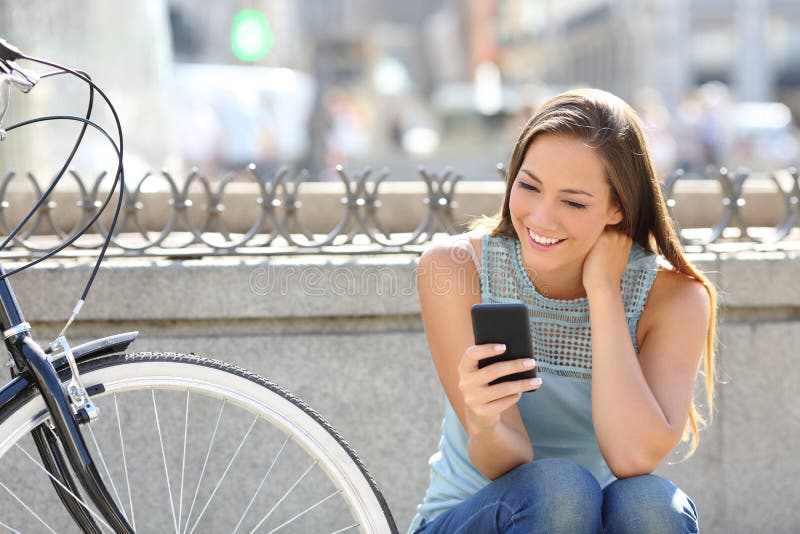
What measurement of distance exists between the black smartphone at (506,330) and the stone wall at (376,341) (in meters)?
1.24

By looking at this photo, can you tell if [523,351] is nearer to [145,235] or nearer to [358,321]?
[358,321]

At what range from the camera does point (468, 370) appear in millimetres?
2131

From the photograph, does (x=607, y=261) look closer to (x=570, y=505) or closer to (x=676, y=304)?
(x=676, y=304)

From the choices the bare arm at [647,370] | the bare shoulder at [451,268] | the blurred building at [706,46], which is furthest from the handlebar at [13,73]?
the blurred building at [706,46]

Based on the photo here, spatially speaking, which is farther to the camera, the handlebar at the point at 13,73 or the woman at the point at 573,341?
the woman at the point at 573,341

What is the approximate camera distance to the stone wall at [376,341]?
10.7 ft

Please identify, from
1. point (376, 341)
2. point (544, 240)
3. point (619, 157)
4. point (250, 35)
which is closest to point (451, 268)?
point (544, 240)

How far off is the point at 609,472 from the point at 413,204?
232cm

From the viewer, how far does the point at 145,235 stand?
3.39m

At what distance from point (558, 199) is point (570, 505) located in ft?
2.13

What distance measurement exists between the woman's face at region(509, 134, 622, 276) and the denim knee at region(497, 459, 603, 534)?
46 cm

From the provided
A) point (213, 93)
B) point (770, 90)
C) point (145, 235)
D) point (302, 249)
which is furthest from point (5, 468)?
point (770, 90)

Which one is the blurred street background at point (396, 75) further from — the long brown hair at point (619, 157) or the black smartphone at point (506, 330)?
the black smartphone at point (506, 330)

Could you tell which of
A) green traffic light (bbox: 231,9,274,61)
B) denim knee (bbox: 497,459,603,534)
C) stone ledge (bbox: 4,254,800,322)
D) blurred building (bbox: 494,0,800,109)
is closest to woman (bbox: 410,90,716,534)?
denim knee (bbox: 497,459,603,534)
